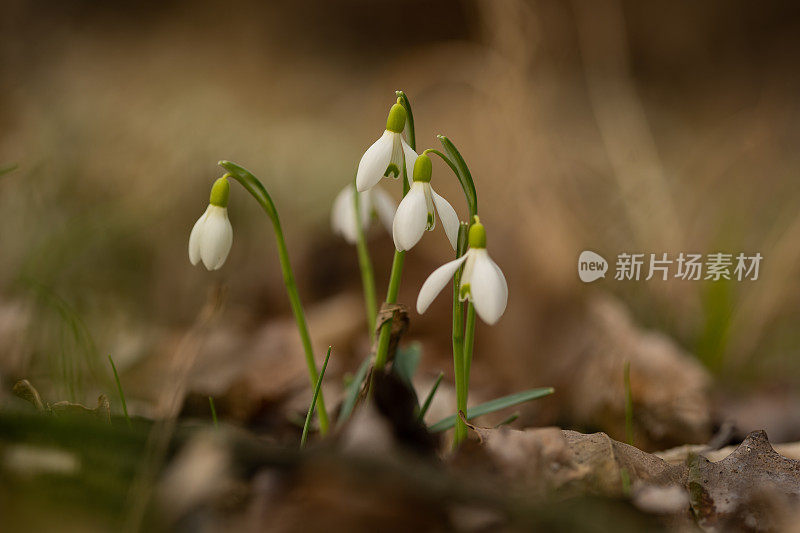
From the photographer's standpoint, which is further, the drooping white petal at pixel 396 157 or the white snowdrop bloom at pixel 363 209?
the white snowdrop bloom at pixel 363 209

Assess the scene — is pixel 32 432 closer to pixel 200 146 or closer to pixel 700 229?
pixel 200 146

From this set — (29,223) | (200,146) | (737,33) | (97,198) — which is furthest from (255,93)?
(737,33)

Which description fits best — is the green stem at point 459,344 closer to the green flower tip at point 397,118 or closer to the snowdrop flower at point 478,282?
the snowdrop flower at point 478,282

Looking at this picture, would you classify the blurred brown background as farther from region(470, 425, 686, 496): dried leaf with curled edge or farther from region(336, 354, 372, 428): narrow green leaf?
region(470, 425, 686, 496): dried leaf with curled edge

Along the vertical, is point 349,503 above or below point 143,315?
below

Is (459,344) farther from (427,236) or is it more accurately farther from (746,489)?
(427,236)

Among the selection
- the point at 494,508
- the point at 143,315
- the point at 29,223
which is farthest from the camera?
the point at 143,315

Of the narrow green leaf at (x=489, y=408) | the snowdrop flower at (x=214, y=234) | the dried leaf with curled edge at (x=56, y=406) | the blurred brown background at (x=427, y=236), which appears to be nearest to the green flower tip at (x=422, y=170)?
the snowdrop flower at (x=214, y=234)
